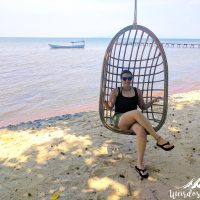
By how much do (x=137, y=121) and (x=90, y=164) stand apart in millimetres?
1006

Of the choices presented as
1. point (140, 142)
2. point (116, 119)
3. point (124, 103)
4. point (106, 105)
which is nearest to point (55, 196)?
point (140, 142)

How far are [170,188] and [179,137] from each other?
1899 millimetres

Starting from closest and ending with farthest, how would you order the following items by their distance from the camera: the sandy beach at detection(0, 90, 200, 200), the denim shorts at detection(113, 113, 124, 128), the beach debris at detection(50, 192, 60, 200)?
1. the beach debris at detection(50, 192, 60, 200)
2. the sandy beach at detection(0, 90, 200, 200)
3. the denim shorts at detection(113, 113, 124, 128)

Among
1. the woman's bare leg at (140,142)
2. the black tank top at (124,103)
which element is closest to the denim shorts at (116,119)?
the black tank top at (124,103)

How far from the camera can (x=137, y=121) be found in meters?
4.26

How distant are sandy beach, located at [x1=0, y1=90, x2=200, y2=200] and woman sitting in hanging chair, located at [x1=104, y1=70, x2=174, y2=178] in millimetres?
344

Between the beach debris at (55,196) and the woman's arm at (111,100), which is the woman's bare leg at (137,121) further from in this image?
the beach debris at (55,196)

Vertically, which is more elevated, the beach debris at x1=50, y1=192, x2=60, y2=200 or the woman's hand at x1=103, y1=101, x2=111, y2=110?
the woman's hand at x1=103, y1=101, x2=111, y2=110

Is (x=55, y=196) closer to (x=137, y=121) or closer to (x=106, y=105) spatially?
(x=137, y=121)

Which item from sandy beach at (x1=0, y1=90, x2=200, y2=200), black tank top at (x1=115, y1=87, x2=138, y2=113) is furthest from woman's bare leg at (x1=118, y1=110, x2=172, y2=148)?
sandy beach at (x1=0, y1=90, x2=200, y2=200)

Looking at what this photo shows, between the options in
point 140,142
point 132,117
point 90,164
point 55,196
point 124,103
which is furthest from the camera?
point 124,103

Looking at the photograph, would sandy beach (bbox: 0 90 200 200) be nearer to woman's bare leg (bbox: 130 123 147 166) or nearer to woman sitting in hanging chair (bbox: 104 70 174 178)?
woman's bare leg (bbox: 130 123 147 166)

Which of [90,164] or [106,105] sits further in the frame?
[106,105]

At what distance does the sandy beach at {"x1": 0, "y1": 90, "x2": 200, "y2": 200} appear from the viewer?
385 centimetres
